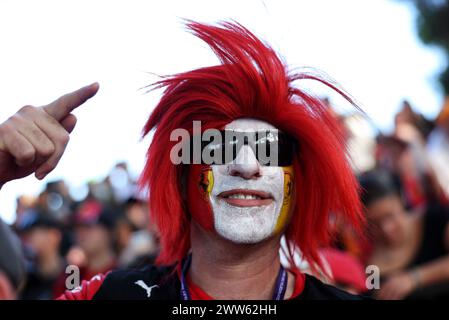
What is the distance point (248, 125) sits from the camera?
8.17 ft

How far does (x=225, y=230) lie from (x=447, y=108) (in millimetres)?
2773

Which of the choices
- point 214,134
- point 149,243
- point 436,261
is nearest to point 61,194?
point 149,243

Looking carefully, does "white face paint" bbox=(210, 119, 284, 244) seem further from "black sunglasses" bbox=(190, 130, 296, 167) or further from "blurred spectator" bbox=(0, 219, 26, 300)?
"blurred spectator" bbox=(0, 219, 26, 300)

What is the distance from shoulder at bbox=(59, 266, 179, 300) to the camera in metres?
2.49

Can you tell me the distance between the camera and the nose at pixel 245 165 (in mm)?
2410

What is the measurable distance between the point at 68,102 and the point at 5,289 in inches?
43.9

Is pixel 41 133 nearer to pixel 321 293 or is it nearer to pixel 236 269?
pixel 236 269

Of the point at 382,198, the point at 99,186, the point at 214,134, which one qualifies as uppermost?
the point at 99,186

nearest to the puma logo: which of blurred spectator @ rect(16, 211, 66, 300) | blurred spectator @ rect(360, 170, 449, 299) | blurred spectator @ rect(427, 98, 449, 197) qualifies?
blurred spectator @ rect(360, 170, 449, 299)

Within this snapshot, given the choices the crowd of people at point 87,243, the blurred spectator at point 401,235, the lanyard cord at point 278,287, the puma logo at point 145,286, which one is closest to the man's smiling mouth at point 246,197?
the lanyard cord at point 278,287

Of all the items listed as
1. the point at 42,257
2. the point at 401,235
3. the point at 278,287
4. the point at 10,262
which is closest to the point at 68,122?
the point at 278,287

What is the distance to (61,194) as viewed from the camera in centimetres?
955

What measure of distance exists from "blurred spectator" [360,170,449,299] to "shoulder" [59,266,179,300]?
1712mm
